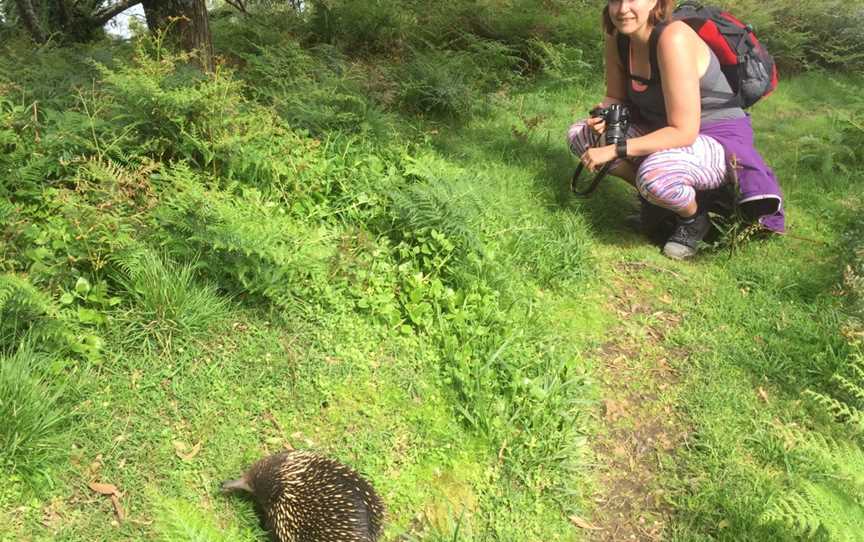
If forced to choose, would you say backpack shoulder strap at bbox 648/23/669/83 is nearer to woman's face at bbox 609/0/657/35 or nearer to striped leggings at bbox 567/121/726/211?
woman's face at bbox 609/0/657/35

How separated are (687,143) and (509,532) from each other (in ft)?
8.97

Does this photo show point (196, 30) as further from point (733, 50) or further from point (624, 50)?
point (733, 50)

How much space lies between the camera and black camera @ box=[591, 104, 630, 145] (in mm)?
4086

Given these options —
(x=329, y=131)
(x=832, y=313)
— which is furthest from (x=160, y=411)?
(x=832, y=313)

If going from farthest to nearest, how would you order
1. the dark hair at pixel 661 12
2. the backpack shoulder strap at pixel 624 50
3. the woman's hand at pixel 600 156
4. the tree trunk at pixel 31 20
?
the tree trunk at pixel 31 20 → the backpack shoulder strap at pixel 624 50 → the woman's hand at pixel 600 156 → the dark hair at pixel 661 12

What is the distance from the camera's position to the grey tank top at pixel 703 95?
391 cm

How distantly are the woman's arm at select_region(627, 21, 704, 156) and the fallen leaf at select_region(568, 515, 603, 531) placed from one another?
8.00ft

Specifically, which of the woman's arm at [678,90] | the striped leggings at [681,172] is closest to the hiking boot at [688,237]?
the striped leggings at [681,172]

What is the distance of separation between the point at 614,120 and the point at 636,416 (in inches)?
84.3

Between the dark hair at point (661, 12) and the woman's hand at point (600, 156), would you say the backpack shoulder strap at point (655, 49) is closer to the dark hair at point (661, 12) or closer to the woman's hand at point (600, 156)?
the dark hair at point (661, 12)

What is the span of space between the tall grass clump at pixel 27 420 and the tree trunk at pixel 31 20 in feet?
15.0

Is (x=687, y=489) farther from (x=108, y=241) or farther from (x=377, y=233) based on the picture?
(x=108, y=241)

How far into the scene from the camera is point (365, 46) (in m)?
6.77

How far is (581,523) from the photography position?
273cm
